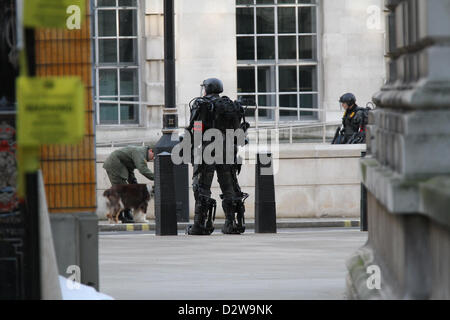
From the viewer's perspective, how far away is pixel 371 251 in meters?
7.99

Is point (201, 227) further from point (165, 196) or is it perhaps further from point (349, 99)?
point (349, 99)

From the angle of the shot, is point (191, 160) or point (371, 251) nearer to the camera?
point (371, 251)

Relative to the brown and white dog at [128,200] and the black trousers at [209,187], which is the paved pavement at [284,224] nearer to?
the brown and white dog at [128,200]

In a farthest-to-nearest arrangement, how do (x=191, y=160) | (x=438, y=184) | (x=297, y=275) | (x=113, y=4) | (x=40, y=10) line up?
(x=113, y=4)
(x=191, y=160)
(x=297, y=275)
(x=438, y=184)
(x=40, y=10)

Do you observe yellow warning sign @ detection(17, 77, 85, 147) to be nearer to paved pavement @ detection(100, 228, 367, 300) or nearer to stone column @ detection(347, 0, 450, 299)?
stone column @ detection(347, 0, 450, 299)

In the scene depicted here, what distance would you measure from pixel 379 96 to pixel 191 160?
7.80m

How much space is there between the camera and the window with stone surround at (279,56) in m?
23.4

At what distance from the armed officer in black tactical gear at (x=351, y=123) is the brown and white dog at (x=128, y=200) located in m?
3.45

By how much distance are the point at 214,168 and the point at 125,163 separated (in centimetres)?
412

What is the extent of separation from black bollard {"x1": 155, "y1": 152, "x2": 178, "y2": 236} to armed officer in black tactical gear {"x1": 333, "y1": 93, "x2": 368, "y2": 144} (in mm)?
4408

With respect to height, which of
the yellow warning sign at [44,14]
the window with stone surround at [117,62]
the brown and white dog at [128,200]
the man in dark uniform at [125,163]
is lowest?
the brown and white dog at [128,200]

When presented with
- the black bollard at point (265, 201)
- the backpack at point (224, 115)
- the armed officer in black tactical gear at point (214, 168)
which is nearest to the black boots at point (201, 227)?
the armed officer in black tactical gear at point (214, 168)
